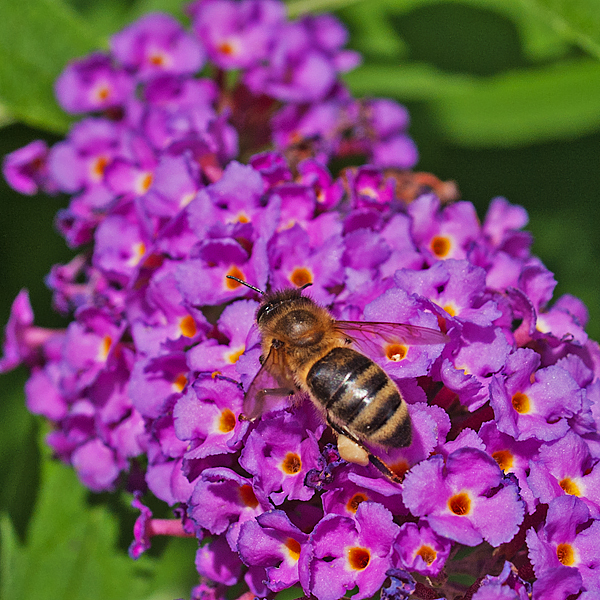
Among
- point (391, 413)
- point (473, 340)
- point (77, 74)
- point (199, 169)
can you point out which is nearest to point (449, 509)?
point (391, 413)

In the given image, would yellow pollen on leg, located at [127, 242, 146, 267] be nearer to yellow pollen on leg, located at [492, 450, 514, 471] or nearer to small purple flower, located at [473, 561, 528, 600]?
yellow pollen on leg, located at [492, 450, 514, 471]

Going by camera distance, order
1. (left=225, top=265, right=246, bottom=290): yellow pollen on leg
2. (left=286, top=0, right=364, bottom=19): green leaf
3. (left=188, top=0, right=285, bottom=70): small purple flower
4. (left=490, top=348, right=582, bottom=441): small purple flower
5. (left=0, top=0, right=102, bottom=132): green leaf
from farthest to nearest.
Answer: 1. (left=286, top=0, right=364, bottom=19): green leaf
2. (left=188, top=0, right=285, bottom=70): small purple flower
3. (left=0, top=0, right=102, bottom=132): green leaf
4. (left=225, top=265, right=246, bottom=290): yellow pollen on leg
5. (left=490, top=348, right=582, bottom=441): small purple flower

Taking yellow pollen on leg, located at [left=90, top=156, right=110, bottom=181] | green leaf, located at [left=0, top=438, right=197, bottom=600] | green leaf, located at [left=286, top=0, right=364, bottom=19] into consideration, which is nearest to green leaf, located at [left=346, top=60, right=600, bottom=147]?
green leaf, located at [left=286, top=0, right=364, bottom=19]

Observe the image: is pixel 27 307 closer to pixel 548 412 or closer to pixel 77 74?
pixel 77 74

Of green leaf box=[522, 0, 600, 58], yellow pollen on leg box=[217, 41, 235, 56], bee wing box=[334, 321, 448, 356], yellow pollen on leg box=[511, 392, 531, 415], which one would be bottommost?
yellow pollen on leg box=[511, 392, 531, 415]

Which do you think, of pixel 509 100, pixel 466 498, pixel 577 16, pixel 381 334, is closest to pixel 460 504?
pixel 466 498

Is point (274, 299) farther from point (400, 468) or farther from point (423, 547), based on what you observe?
point (423, 547)

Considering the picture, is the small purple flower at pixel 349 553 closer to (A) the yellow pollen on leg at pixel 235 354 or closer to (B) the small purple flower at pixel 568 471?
(B) the small purple flower at pixel 568 471
